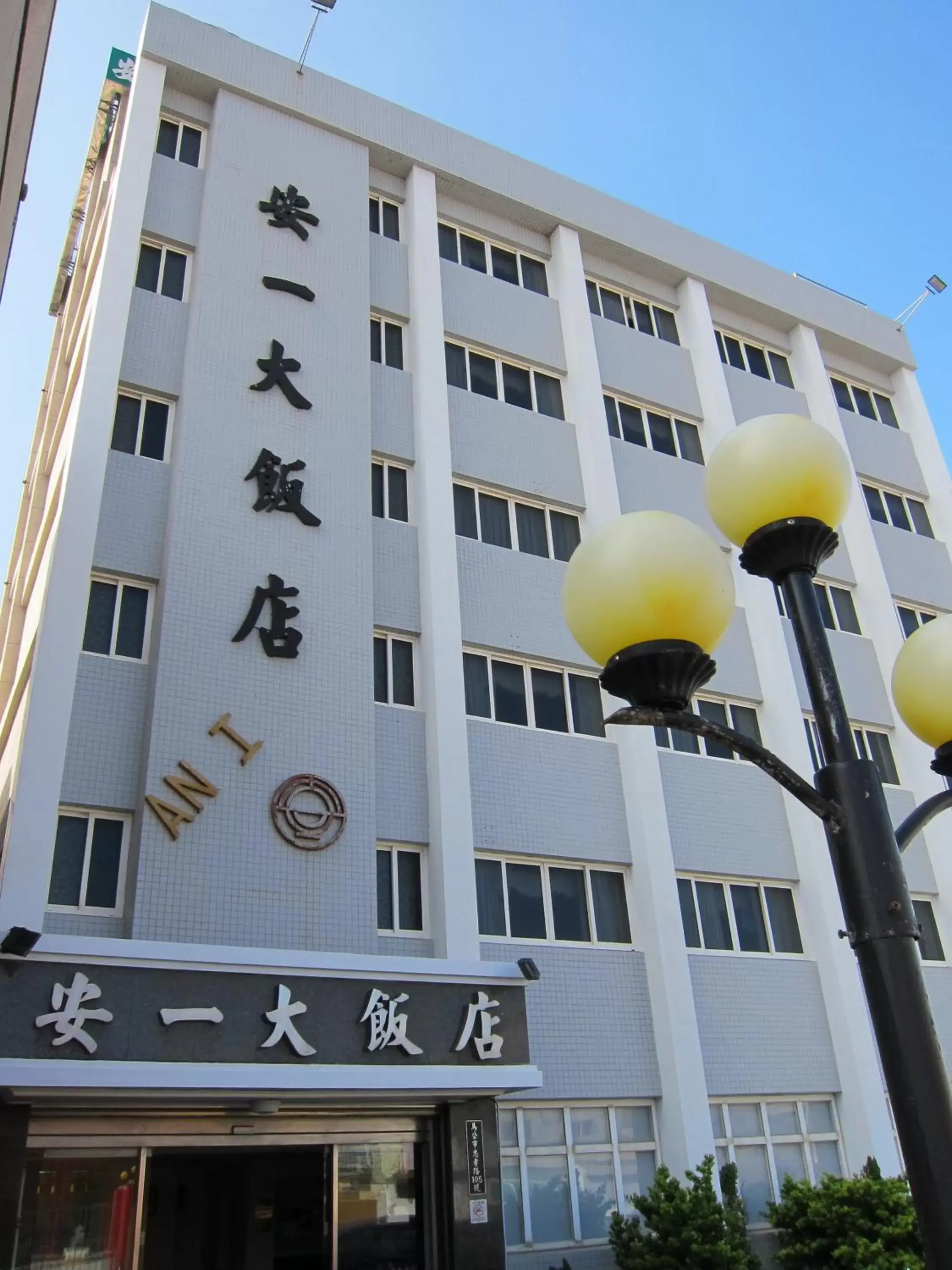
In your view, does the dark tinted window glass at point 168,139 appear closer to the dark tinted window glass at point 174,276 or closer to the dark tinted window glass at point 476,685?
the dark tinted window glass at point 174,276

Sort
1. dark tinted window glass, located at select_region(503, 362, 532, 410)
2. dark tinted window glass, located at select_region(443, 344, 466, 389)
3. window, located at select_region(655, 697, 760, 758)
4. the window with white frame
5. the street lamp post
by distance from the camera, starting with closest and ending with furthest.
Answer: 1. the street lamp post
2. window, located at select_region(655, 697, 760, 758)
3. dark tinted window glass, located at select_region(443, 344, 466, 389)
4. the window with white frame
5. dark tinted window glass, located at select_region(503, 362, 532, 410)

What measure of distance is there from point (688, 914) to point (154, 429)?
9.29 meters

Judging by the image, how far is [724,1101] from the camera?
12.2 metres

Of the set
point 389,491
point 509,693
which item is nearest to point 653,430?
point 389,491

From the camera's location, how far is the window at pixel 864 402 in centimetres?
2058

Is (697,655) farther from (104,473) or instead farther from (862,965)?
(104,473)

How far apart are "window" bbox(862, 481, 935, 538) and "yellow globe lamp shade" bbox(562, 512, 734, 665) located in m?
17.3

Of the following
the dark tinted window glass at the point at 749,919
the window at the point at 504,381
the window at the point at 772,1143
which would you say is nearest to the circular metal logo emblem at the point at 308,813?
the window at the point at 772,1143

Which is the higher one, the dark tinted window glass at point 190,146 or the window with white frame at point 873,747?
the dark tinted window glass at point 190,146

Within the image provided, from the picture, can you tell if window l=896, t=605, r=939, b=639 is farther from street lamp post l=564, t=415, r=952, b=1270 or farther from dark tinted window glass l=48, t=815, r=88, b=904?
street lamp post l=564, t=415, r=952, b=1270

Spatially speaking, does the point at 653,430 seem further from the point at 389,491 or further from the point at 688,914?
the point at 688,914

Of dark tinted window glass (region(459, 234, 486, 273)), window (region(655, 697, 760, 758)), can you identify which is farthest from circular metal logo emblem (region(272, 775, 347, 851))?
dark tinted window glass (region(459, 234, 486, 273))

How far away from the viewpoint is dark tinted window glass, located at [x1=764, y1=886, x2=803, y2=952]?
13.8 m

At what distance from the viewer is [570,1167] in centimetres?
1097
